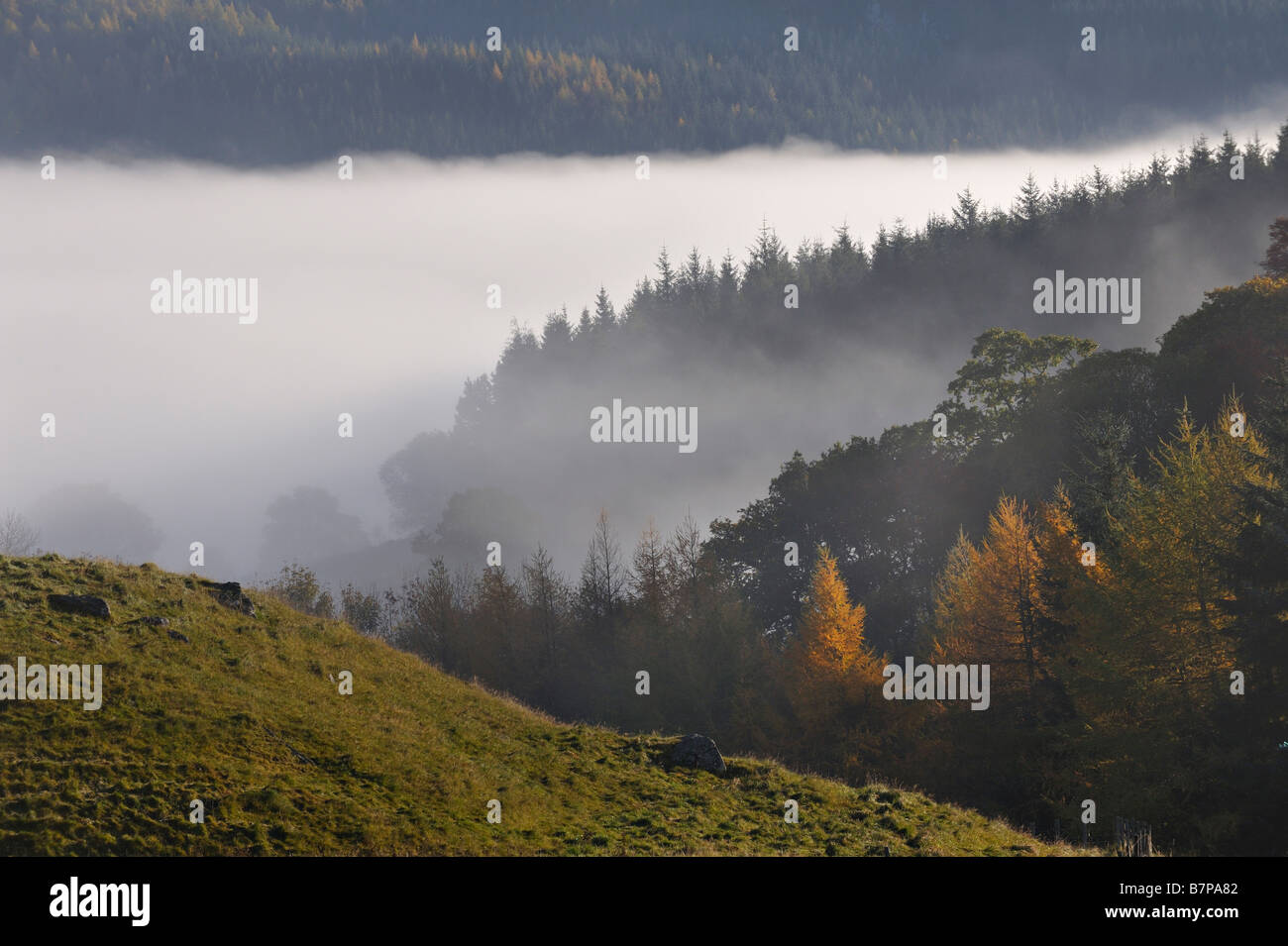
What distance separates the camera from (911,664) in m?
62.4

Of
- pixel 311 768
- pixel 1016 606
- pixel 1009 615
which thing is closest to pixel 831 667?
pixel 1009 615

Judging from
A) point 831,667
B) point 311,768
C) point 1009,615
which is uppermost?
point 1009,615

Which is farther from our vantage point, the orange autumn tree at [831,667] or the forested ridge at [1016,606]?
the orange autumn tree at [831,667]

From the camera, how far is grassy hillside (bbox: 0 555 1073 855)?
72.2ft

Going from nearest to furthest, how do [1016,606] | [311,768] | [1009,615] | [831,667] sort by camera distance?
[311,768] < [1016,606] < [1009,615] < [831,667]

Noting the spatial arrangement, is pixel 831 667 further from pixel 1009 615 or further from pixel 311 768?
pixel 311 768

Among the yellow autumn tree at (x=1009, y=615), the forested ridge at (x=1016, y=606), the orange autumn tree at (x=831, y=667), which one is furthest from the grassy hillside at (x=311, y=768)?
the orange autumn tree at (x=831, y=667)

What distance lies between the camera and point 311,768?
2692 centimetres

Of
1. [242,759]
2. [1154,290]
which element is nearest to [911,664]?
[242,759]

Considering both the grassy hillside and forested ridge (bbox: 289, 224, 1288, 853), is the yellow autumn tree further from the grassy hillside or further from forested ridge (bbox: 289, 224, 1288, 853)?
the grassy hillside

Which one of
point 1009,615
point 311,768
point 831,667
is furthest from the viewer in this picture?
point 831,667

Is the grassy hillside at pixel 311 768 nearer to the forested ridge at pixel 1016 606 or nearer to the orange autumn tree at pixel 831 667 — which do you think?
the forested ridge at pixel 1016 606

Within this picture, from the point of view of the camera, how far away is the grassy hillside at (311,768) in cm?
2202
